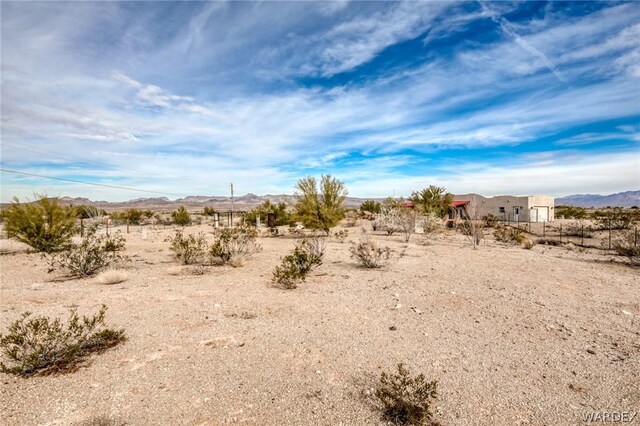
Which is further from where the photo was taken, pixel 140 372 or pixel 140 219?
pixel 140 219

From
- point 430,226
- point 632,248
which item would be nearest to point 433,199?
point 430,226

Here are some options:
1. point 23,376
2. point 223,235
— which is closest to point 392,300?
point 23,376

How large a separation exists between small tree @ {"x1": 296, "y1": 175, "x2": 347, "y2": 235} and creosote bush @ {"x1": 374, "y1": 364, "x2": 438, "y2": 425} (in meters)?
17.8

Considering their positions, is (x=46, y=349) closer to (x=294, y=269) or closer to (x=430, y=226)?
(x=294, y=269)

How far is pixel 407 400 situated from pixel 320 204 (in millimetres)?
18544

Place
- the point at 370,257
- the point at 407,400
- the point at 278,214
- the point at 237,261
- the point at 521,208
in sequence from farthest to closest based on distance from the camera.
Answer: the point at 521,208 → the point at 278,214 → the point at 237,261 → the point at 370,257 → the point at 407,400

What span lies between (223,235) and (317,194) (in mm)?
10373

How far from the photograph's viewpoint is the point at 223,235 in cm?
1258

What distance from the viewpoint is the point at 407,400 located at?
370 centimetres

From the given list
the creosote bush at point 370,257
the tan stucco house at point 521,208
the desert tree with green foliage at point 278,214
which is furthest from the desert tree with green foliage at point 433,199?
the creosote bush at point 370,257

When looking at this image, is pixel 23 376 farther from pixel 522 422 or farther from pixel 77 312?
pixel 522 422

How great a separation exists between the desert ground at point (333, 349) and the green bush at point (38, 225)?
616cm

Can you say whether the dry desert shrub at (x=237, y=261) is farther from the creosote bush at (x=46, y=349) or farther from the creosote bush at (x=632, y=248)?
the creosote bush at (x=632, y=248)

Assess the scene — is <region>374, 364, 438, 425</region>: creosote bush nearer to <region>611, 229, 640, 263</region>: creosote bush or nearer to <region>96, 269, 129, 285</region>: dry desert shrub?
<region>96, 269, 129, 285</region>: dry desert shrub
